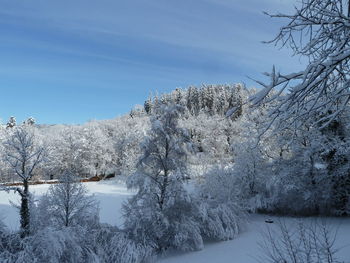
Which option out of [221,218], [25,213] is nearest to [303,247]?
[221,218]

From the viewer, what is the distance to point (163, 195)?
11469mm

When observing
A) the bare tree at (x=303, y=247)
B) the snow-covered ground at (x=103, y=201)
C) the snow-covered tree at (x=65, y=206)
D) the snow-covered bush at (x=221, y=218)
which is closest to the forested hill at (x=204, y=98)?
the snow-covered ground at (x=103, y=201)

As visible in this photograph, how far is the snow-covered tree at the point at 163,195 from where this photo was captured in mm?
10664

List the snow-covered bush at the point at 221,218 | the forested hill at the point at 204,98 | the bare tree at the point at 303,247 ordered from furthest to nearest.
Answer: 1. the forested hill at the point at 204,98
2. the snow-covered bush at the point at 221,218
3. the bare tree at the point at 303,247

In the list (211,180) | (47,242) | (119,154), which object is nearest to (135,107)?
(119,154)

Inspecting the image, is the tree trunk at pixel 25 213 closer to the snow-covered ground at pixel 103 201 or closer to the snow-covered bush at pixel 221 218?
the snow-covered ground at pixel 103 201

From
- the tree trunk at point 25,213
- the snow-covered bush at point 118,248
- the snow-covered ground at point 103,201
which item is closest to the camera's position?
the snow-covered bush at point 118,248

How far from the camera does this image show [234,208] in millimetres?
13094

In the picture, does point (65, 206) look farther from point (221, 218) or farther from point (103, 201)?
point (103, 201)

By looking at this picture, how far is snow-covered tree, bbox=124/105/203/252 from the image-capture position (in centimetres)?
1066

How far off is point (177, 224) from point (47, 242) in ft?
14.7

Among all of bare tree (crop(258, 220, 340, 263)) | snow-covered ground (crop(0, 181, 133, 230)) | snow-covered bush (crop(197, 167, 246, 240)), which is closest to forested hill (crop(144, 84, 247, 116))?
snow-covered ground (crop(0, 181, 133, 230))

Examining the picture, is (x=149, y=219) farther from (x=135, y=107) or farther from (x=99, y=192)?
(x=135, y=107)

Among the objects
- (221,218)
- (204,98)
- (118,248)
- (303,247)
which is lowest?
(118,248)
